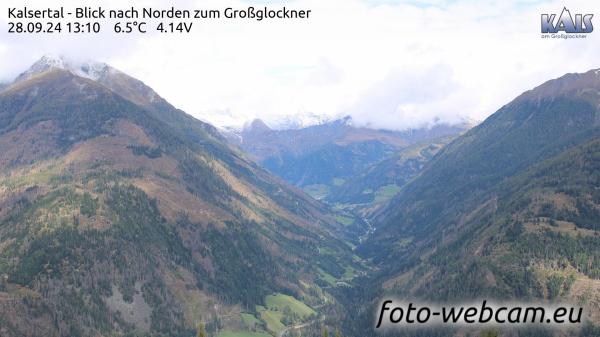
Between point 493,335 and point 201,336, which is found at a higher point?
point 201,336

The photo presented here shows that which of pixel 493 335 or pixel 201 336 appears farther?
pixel 493 335
